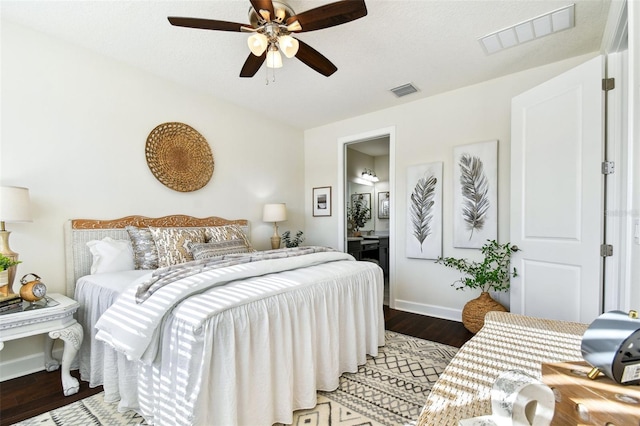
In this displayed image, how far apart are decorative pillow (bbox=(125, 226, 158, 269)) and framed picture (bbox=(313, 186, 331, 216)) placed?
2.60 meters

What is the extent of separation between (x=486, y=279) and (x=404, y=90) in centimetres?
228

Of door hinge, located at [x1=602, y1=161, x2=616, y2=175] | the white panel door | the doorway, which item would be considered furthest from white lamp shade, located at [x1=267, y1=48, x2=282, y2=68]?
the doorway

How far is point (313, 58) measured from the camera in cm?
220

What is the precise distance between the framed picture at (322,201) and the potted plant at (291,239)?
460mm

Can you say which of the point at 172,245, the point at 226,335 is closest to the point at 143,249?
the point at 172,245

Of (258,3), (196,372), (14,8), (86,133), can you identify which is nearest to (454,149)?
(258,3)

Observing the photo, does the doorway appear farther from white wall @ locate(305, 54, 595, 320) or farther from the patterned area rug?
the patterned area rug

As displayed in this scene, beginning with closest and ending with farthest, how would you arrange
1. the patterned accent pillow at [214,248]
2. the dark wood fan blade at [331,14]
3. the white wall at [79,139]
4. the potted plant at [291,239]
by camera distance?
the dark wood fan blade at [331,14], the white wall at [79,139], the patterned accent pillow at [214,248], the potted plant at [291,239]

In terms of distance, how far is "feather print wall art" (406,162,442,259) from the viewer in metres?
3.48

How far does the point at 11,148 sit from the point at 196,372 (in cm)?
232

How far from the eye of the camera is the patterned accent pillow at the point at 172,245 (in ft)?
8.43

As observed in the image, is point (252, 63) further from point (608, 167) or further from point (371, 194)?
point (371, 194)

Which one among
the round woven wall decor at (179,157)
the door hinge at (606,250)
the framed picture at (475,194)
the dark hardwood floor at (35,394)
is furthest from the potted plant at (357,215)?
the door hinge at (606,250)

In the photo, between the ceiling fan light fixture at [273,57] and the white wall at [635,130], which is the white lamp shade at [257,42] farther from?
the white wall at [635,130]
